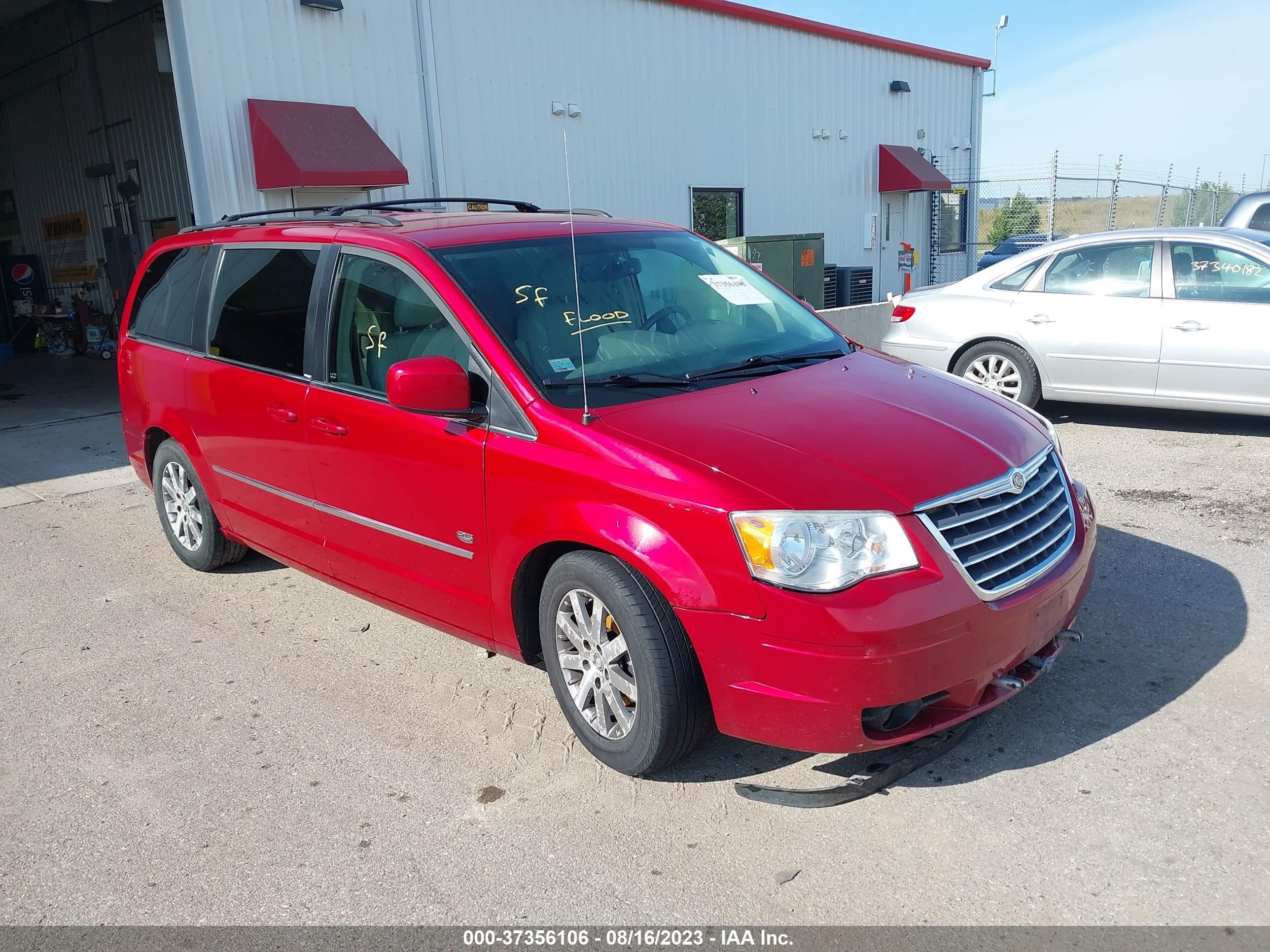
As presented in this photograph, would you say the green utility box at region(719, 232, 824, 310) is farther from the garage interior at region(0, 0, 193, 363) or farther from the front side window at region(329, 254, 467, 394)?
the front side window at region(329, 254, 467, 394)

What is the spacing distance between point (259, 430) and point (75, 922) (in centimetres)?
226

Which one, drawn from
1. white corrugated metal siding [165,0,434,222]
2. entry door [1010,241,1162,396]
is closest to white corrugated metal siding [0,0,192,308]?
white corrugated metal siding [165,0,434,222]

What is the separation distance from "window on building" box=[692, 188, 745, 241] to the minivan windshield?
39.4ft

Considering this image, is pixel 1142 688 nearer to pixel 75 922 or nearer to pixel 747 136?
pixel 75 922

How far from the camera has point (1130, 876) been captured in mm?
2689

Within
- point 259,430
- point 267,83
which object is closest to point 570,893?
point 259,430

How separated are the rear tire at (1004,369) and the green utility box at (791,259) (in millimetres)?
3968

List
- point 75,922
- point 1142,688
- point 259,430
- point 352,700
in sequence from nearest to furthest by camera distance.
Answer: point 75,922
point 1142,688
point 352,700
point 259,430

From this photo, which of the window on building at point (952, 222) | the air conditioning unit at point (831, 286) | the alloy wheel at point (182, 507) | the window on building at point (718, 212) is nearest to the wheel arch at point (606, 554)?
the alloy wheel at point (182, 507)

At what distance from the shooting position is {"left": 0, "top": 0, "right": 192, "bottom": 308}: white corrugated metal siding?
1419 cm

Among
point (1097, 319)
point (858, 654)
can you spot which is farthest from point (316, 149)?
point (858, 654)

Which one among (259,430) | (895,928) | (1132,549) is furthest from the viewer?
(1132,549)

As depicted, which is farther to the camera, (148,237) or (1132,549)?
(148,237)

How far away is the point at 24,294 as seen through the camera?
1845cm
